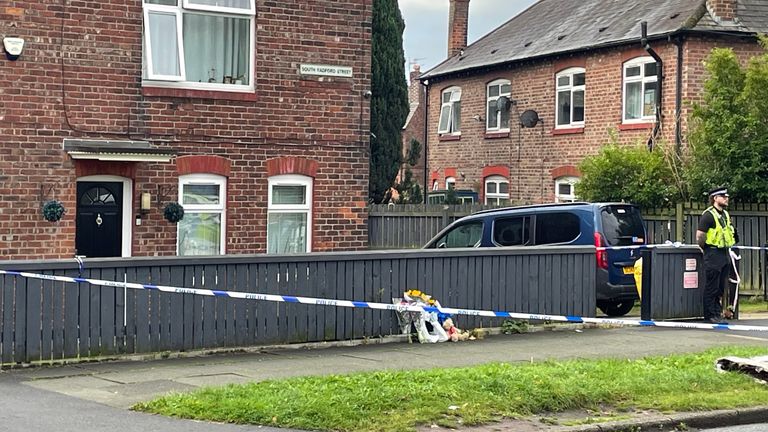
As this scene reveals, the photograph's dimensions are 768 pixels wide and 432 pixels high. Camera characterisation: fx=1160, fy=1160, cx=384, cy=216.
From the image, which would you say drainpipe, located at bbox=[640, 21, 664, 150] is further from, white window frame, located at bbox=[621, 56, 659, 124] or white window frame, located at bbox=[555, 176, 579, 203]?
white window frame, located at bbox=[555, 176, 579, 203]

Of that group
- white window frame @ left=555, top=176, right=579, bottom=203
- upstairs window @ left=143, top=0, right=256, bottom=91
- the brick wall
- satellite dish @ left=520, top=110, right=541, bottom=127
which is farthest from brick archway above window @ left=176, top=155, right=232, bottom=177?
satellite dish @ left=520, top=110, right=541, bottom=127

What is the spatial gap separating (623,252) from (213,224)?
605 centimetres

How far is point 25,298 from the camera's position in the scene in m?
11.4

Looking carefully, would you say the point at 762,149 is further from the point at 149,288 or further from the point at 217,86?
the point at 149,288

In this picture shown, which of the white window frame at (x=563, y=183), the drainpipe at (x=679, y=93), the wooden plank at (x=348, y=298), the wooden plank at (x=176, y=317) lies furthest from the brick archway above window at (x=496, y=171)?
the wooden plank at (x=176, y=317)

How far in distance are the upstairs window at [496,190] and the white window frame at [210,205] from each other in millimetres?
16046

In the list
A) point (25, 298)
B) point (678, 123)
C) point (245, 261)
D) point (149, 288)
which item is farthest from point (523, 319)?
point (678, 123)

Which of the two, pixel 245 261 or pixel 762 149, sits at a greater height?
pixel 762 149

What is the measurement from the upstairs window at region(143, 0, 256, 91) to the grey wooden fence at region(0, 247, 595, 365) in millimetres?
4828

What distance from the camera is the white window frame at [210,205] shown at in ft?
55.8

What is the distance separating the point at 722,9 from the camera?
26.1 m

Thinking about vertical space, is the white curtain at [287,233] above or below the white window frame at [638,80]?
below

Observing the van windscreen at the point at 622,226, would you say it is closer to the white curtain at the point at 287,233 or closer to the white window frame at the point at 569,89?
the white curtain at the point at 287,233

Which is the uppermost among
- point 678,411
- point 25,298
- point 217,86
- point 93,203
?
point 217,86
